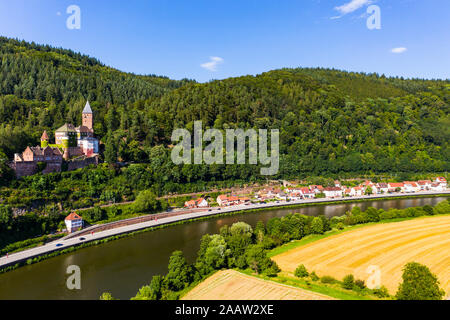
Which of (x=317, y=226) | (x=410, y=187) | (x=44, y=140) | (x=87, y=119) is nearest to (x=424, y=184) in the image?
(x=410, y=187)

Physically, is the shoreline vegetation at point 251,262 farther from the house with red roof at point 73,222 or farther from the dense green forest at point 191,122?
the dense green forest at point 191,122

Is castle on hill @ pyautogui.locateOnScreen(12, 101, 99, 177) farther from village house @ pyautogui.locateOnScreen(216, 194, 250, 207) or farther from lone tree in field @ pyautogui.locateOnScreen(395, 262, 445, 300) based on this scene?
lone tree in field @ pyautogui.locateOnScreen(395, 262, 445, 300)

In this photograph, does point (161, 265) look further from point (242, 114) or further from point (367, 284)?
point (242, 114)

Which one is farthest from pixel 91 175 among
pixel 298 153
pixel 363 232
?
pixel 298 153

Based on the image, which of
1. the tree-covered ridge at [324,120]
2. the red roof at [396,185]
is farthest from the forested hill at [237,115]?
the red roof at [396,185]

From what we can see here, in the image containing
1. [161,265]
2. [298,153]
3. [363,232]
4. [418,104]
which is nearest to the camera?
[161,265]

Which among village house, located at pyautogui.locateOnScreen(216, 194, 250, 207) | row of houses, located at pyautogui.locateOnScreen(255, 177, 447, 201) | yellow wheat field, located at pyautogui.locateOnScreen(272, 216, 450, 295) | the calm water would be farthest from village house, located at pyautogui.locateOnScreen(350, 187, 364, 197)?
the calm water
